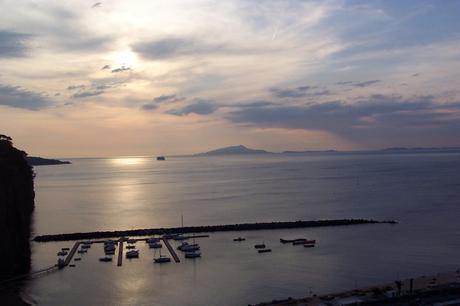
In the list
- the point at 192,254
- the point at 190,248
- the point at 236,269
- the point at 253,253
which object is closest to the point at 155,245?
the point at 190,248

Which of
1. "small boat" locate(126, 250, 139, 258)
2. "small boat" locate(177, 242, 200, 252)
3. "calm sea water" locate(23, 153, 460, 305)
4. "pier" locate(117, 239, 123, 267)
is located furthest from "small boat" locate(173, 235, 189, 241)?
"small boat" locate(126, 250, 139, 258)

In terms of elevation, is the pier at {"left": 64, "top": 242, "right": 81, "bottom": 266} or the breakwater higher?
the breakwater

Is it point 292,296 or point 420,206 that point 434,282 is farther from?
point 420,206

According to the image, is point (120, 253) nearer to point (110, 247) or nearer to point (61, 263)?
point (110, 247)

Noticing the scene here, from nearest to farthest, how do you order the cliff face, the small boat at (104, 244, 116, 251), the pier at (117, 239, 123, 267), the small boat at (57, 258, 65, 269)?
the cliff face < the small boat at (57, 258, 65, 269) < the pier at (117, 239, 123, 267) < the small boat at (104, 244, 116, 251)

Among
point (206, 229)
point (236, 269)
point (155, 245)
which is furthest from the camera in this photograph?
point (206, 229)

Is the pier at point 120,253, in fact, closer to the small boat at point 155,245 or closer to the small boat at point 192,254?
the small boat at point 155,245

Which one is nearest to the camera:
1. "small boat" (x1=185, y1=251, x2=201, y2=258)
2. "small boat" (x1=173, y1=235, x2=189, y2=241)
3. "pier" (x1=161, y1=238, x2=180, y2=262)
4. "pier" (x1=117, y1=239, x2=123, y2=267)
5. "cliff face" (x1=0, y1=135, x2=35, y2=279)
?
"cliff face" (x1=0, y1=135, x2=35, y2=279)

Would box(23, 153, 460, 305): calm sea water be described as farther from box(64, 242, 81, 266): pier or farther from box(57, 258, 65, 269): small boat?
box(64, 242, 81, 266): pier

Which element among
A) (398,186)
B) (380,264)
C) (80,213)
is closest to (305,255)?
(380,264)

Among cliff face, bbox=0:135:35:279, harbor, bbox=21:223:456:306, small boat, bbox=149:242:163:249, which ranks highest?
cliff face, bbox=0:135:35:279

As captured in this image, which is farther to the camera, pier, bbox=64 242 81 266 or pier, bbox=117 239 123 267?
pier, bbox=64 242 81 266
